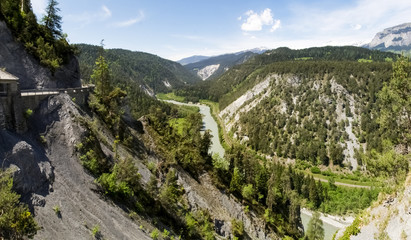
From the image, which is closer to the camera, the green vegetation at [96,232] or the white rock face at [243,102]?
the green vegetation at [96,232]

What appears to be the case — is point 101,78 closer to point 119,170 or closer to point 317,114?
point 119,170

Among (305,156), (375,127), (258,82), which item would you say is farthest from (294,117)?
(258,82)

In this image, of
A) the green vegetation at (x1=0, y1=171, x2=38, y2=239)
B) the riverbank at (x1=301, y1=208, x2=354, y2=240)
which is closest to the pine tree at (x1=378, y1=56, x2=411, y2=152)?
the green vegetation at (x1=0, y1=171, x2=38, y2=239)

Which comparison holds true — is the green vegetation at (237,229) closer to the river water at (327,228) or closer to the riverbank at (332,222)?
the river water at (327,228)

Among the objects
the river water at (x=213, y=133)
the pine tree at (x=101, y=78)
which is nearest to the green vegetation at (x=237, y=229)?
the pine tree at (x=101, y=78)

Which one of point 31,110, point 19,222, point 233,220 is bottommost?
point 233,220

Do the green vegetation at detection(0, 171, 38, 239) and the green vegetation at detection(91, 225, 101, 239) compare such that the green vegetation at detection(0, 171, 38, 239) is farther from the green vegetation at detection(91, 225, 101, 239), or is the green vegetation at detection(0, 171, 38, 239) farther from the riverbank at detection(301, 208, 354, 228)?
the riverbank at detection(301, 208, 354, 228)

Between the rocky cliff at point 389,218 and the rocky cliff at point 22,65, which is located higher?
the rocky cliff at point 22,65

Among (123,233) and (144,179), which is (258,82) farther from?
(123,233)

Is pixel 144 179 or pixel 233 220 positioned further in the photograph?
pixel 233 220
